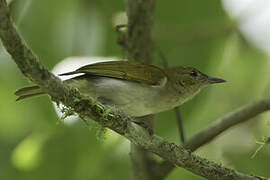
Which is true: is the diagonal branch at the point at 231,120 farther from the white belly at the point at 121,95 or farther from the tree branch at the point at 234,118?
the white belly at the point at 121,95

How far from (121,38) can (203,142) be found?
1.50 metres

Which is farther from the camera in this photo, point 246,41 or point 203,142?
point 246,41

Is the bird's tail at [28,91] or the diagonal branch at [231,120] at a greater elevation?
the bird's tail at [28,91]

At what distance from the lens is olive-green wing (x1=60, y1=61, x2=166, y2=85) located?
4.43m

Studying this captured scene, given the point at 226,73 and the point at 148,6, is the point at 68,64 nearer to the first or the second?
the point at 148,6

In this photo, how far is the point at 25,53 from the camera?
8.07 feet

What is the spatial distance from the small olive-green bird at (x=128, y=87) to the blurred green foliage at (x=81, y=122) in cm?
45

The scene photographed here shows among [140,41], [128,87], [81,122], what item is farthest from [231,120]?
[81,122]

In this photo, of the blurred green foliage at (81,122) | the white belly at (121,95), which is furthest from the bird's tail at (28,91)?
the blurred green foliage at (81,122)

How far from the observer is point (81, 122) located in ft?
15.8

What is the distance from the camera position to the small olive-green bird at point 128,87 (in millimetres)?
4402

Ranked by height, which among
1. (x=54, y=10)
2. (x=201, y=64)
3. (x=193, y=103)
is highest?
(x=54, y=10)

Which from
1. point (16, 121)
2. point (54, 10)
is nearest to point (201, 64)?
point (54, 10)

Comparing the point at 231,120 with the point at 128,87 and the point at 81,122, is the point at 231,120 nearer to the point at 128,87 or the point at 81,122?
the point at 128,87
